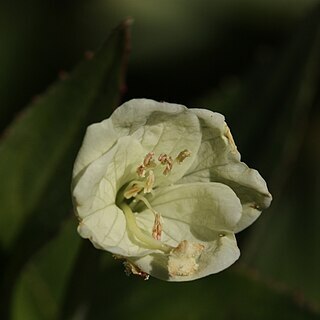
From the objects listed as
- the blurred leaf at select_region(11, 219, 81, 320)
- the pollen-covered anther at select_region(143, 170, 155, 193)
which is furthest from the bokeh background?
the pollen-covered anther at select_region(143, 170, 155, 193)

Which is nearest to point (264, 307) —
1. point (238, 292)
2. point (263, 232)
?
point (238, 292)

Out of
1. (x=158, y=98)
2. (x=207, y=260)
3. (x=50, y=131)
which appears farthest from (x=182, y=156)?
(x=158, y=98)

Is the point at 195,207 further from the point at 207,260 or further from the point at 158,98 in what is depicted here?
the point at 158,98

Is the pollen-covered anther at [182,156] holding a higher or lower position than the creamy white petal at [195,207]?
higher

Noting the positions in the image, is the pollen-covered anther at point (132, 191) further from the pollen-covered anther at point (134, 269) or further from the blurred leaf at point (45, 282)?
the blurred leaf at point (45, 282)

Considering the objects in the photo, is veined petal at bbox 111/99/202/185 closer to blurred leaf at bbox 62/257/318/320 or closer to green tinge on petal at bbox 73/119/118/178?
green tinge on petal at bbox 73/119/118/178

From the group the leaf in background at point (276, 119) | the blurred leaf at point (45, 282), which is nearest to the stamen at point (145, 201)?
the blurred leaf at point (45, 282)

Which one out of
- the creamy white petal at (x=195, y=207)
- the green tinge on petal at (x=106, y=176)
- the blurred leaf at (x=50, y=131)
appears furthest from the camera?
the blurred leaf at (x=50, y=131)

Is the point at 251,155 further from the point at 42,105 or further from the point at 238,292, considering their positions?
the point at 42,105
